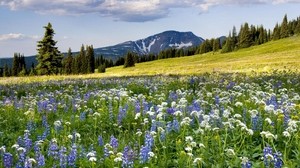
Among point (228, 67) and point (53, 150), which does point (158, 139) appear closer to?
point (53, 150)

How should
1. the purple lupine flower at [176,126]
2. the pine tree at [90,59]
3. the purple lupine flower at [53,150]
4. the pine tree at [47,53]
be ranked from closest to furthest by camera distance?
the purple lupine flower at [53,150], the purple lupine flower at [176,126], the pine tree at [47,53], the pine tree at [90,59]

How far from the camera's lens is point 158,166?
5863 millimetres

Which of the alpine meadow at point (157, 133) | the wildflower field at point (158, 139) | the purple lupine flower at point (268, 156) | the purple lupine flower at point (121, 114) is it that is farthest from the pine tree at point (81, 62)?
→ the purple lupine flower at point (268, 156)

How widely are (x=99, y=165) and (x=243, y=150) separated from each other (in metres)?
2.31

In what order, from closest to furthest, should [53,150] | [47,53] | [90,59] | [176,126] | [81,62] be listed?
[53,150] < [176,126] < [47,53] < [90,59] < [81,62]

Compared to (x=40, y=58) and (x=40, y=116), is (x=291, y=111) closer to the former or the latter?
(x=40, y=116)

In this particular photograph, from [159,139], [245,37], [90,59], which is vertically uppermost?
[245,37]

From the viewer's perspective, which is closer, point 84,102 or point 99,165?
point 99,165

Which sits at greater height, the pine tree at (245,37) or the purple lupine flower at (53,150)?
the pine tree at (245,37)

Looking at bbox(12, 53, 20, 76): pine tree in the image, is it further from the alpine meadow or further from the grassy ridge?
the alpine meadow

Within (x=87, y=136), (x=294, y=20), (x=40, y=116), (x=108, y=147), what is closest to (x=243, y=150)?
(x=108, y=147)

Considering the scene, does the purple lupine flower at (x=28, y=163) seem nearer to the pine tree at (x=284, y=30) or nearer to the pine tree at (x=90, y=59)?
the pine tree at (x=90, y=59)

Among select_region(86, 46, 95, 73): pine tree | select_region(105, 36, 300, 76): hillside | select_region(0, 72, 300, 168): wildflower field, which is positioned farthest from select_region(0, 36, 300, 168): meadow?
select_region(86, 46, 95, 73): pine tree

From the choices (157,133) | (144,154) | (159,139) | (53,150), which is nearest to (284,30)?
(157,133)
